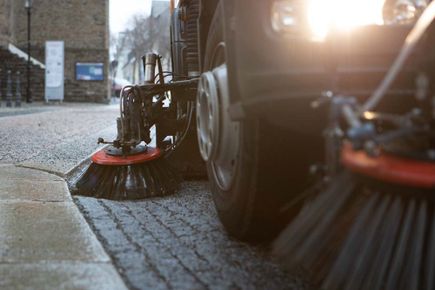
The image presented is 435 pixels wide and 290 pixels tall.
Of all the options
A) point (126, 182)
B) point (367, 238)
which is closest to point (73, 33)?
point (126, 182)

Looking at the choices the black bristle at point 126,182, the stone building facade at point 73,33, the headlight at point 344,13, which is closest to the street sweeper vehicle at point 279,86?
the headlight at point 344,13

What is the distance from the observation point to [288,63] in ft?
5.43

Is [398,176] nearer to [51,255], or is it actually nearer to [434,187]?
[434,187]

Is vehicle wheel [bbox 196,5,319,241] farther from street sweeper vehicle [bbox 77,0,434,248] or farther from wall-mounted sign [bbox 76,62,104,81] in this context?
wall-mounted sign [bbox 76,62,104,81]

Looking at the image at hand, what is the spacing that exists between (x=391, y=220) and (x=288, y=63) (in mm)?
601

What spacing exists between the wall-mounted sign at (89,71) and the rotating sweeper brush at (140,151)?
29.8m

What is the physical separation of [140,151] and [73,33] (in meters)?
32.1

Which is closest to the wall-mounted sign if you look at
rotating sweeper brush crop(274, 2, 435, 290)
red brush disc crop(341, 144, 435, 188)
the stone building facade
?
the stone building facade

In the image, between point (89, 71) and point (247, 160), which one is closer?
point (247, 160)

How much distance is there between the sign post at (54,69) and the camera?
80.1ft

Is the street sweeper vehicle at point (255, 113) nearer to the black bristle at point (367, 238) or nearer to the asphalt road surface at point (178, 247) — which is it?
the asphalt road surface at point (178, 247)

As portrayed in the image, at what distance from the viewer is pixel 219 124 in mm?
2074

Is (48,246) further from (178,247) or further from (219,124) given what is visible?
(219,124)

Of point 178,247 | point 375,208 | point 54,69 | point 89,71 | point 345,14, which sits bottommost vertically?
point 178,247
